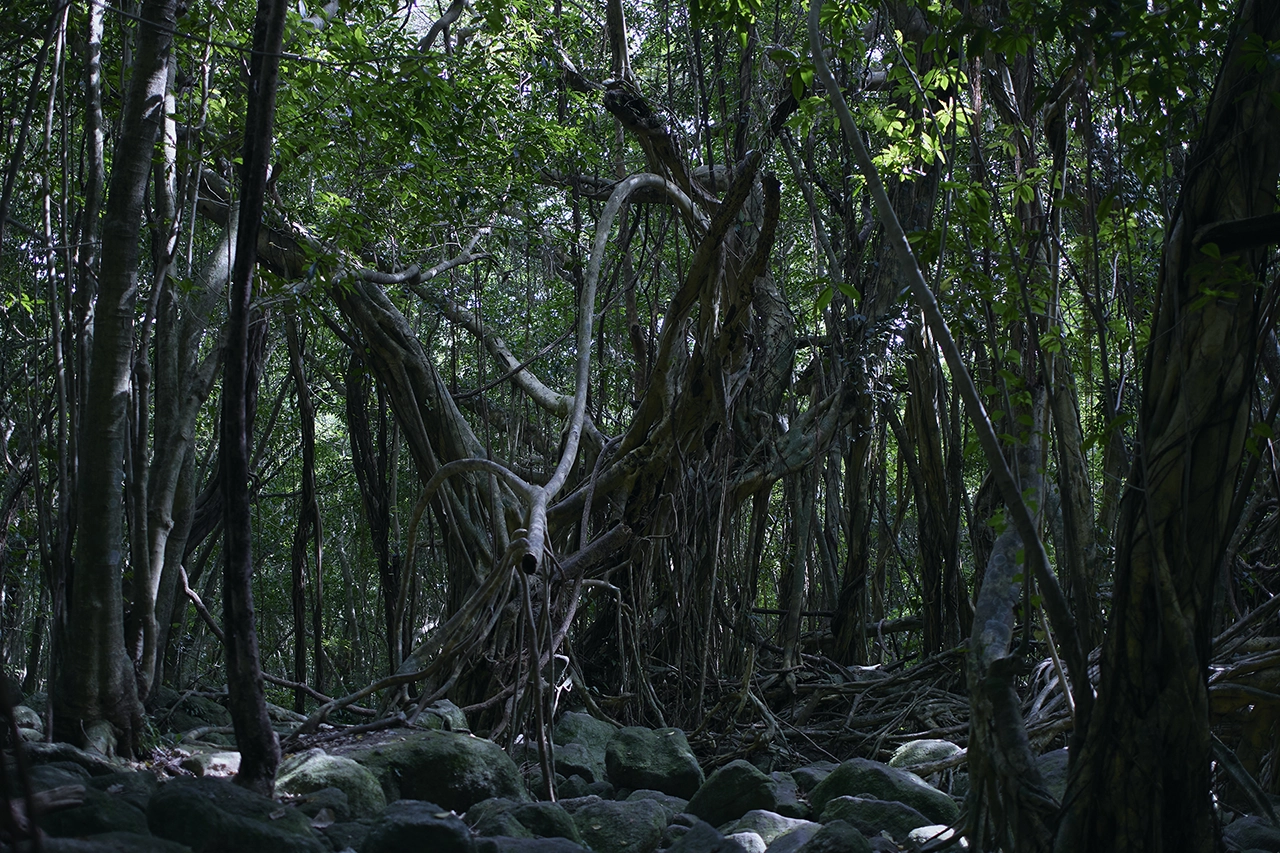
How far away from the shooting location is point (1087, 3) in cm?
173

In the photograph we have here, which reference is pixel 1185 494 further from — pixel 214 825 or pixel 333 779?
pixel 333 779

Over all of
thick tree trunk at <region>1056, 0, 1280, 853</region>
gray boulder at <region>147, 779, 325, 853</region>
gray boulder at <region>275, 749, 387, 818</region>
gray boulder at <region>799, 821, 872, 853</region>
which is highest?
thick tree trunk at <region>1056, 0, 1280, 853</region>

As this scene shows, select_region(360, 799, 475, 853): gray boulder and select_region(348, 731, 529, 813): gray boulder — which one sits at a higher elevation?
select_region(360, 799, 475, 853): gray boulder

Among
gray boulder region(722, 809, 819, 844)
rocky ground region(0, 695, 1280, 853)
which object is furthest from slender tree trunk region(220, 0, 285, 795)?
gray boulder region(722, 809, 819, 844)

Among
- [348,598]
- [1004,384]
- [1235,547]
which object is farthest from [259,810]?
[348,598]

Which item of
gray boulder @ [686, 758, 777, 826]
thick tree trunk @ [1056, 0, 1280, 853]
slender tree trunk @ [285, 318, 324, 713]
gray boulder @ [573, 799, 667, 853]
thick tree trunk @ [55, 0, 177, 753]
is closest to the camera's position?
thick tree trunk @ [1056, 0, 1280, 853]

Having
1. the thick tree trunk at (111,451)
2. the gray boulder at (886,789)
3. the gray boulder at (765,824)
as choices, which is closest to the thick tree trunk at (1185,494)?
the gray boulder at (765,824)

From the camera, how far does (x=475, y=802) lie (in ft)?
8.77

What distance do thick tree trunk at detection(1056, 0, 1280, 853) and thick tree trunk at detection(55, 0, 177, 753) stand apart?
235cm

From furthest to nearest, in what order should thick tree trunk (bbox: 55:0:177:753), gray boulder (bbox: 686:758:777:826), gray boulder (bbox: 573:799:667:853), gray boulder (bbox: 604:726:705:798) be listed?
gray boulder (bbox: 604:726:705:798)
gray boulder (bbox: 686:758:777:826)
thick tree trunk (bbox: 55:0:177:753)
gray boulder (bbox: 573:799:667:853)

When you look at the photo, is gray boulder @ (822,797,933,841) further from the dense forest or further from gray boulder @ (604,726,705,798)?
gray boulder @ (604,726,705,798)

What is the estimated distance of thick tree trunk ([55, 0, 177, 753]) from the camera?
8.42 feet

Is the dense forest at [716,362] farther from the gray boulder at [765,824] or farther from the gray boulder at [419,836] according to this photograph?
the gray boulder at [765,824]

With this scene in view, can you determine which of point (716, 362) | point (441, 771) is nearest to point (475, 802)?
point (441, 771)
